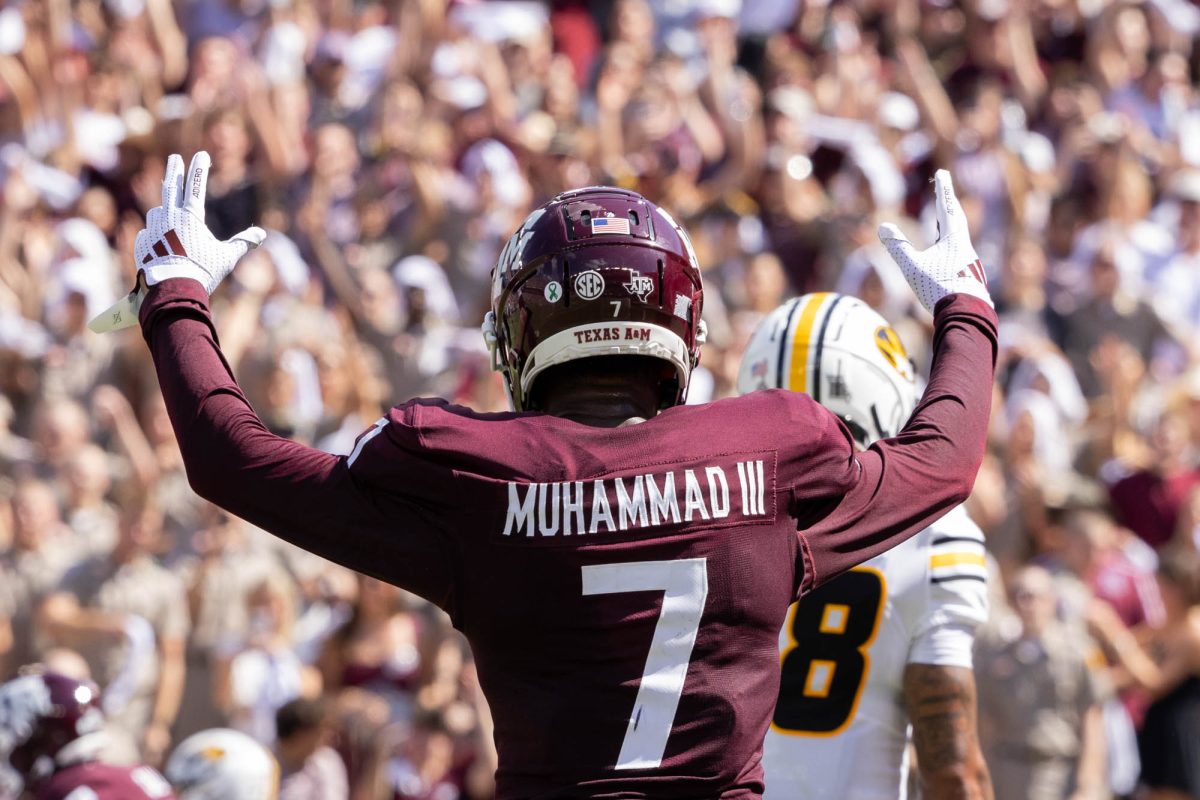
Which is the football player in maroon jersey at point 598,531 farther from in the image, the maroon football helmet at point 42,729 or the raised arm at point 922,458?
the maroon football helmet at point 42,729

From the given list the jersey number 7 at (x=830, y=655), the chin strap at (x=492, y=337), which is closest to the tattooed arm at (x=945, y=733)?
the jersey number 7 at (x=830, y=655)

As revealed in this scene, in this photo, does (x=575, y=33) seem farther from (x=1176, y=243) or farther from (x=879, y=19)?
(x=1176, y=243)

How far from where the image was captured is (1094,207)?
1312 centimetres

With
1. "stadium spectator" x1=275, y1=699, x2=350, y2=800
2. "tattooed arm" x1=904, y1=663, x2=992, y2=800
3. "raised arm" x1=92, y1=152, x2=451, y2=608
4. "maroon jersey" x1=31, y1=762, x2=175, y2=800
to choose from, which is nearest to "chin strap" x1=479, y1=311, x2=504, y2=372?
"raised arm" x1=92, y1=152, x2=451, y2=608

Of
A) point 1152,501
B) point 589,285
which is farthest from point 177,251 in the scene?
point 1152,501

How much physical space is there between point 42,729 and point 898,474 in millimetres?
3602

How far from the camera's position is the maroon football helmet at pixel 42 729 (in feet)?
19.5

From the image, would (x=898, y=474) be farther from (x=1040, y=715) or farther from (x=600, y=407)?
(x=1040, y=715)

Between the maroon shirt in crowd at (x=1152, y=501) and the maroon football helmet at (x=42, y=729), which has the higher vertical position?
the maroon shirt in crowd at (x=1152, y=501)

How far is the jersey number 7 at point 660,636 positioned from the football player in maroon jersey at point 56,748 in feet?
10.5

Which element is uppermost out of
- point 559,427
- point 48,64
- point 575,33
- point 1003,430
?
point 575,33

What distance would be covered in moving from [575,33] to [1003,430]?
541 centimetres

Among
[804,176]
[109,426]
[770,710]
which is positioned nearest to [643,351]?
[770,710]

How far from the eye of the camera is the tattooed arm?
4.54 meters
